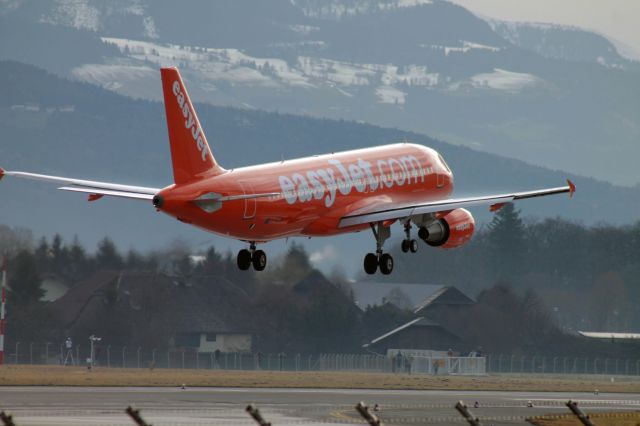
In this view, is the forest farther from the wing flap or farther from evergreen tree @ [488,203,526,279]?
the wing flap

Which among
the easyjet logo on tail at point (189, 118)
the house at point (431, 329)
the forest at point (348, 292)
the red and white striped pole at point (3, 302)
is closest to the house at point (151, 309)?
the forest at point (348, 292)

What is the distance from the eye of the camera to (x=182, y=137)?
65.4 m

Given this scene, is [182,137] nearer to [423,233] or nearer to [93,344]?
[423,233]

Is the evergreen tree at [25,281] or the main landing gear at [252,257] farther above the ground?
the main landing gear at [252,257]

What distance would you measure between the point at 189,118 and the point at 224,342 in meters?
82.1

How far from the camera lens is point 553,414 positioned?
76750 mm

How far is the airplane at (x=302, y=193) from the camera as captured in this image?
65.2m

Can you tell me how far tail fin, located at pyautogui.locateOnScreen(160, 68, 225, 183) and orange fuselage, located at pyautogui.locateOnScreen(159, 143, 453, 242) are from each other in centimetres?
49

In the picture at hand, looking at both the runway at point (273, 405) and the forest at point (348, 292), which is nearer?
the runway at point (273, 405)

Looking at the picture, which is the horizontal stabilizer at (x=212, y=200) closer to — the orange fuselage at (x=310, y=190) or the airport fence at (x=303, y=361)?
the orange fuselage at (x=310, y=190)

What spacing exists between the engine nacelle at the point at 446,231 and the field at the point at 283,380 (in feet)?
82.9

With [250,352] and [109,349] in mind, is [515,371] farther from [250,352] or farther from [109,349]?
[109,349]

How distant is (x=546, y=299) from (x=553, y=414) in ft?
245

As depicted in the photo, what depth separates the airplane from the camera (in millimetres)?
65188
